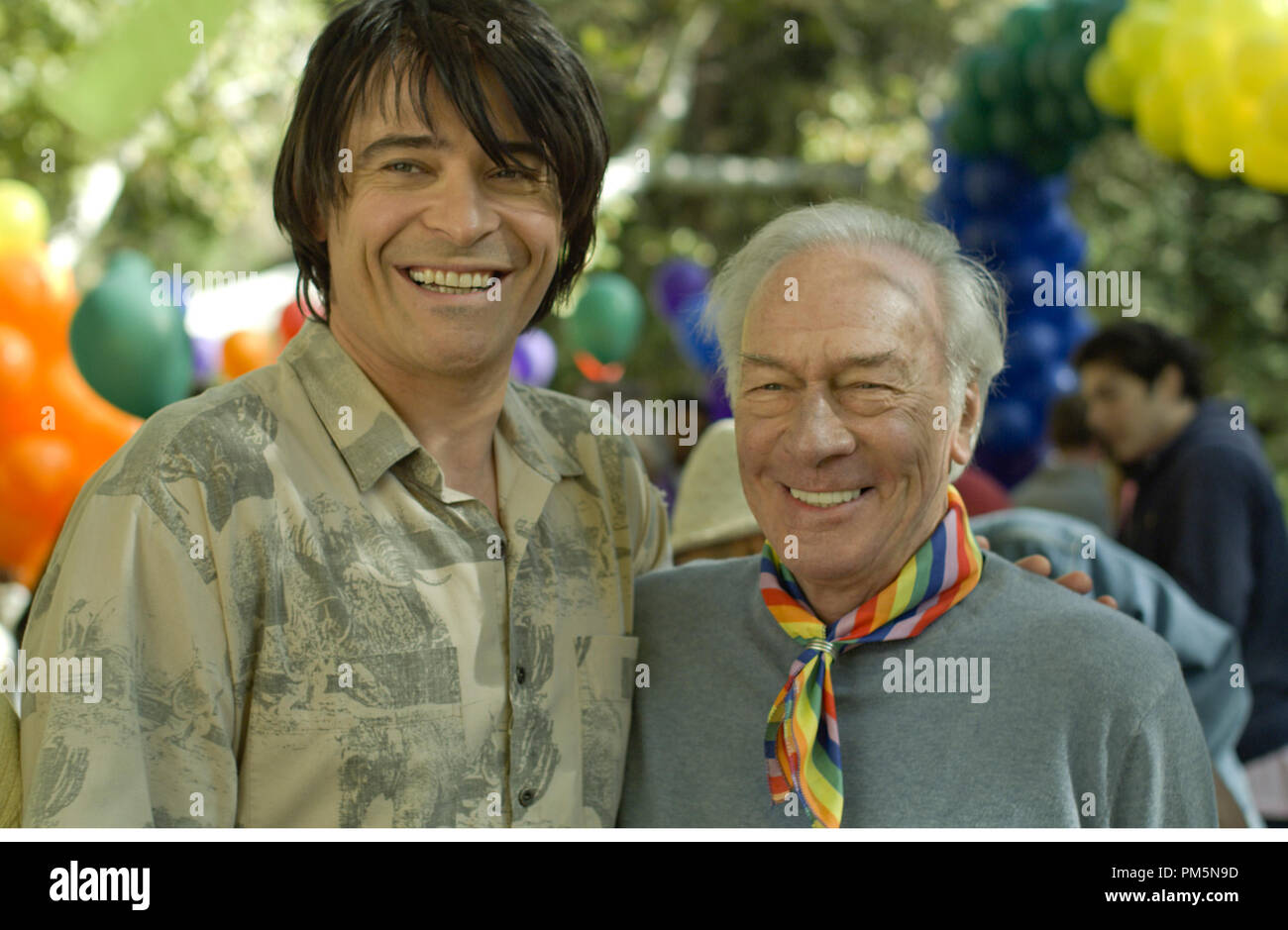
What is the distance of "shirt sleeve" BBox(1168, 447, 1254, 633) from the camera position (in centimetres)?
314

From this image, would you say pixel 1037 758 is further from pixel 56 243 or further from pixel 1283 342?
pixel 1283 342

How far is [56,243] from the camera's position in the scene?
6457mm

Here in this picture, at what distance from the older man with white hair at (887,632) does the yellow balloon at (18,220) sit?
4509mm

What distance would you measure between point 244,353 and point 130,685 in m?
4.31

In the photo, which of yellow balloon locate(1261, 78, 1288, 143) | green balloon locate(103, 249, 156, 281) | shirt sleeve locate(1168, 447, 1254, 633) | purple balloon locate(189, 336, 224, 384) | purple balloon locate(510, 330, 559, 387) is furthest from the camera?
purple balloon locate(510, 330, 559, 387)

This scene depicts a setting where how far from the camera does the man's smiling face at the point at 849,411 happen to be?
1.54m

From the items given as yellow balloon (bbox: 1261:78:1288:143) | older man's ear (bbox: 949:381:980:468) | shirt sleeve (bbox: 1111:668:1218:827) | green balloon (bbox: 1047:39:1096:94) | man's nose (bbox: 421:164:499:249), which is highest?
green balloon (bbox: 1047:39:1096:94)

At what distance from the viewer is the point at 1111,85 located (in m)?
5.30

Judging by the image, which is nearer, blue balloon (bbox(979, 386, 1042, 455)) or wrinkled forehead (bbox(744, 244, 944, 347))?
wrinkled forehead (bbox(744, 244, 944, 347))

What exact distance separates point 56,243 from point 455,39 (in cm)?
573

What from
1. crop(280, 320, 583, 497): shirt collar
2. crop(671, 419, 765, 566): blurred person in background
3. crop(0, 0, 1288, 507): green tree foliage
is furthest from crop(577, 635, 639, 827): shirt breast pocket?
crop(0, 0, 1288, 507): green tree foliage

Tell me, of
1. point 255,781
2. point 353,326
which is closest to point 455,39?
point 353,326

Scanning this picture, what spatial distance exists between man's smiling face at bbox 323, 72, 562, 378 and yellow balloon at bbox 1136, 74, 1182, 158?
162 inches

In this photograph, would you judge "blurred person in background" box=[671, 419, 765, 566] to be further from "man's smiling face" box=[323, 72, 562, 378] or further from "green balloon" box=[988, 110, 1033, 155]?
"green balloon" box=[988, 110, 1033, 155]
